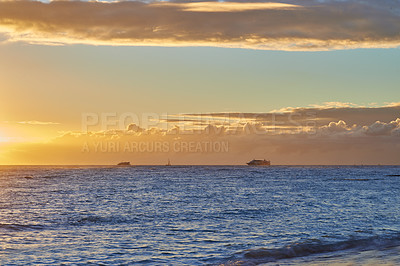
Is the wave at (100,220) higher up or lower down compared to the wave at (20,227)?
lower down

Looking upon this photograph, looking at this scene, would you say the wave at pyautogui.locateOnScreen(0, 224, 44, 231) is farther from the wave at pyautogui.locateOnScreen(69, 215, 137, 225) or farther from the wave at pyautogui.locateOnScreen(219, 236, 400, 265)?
the wave at pyautogui.locateOnScreen(219, 236, 400, 265)

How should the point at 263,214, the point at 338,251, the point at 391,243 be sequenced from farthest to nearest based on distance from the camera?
the point at 263,214 → the point at 391,243 → the point at 338,251

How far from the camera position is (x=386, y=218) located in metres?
45.0

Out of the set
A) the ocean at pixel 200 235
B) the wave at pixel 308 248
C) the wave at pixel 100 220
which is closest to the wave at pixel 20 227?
the ocean at pixel 200 235

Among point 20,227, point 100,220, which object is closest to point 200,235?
point 100,220

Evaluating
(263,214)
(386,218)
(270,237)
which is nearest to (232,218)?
(263,214)

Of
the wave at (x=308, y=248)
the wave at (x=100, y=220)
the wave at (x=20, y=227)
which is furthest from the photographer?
the wave at (x=100, y=220)

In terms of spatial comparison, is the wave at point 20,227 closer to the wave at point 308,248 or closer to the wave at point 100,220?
the wave at point 100,220

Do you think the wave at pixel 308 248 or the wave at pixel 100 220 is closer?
the wave at pixel 308 248

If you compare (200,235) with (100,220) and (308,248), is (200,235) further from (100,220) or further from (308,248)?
(100,220)

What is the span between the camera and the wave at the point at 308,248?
27.1 m

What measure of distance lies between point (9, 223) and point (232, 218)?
20.1 meters

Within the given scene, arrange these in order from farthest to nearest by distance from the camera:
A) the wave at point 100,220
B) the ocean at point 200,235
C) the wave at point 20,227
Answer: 1. the wave at point 100,220
2. the wave at point 20,227
3. the ocean at point 200,235

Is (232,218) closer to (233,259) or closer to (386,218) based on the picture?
(386,218)
